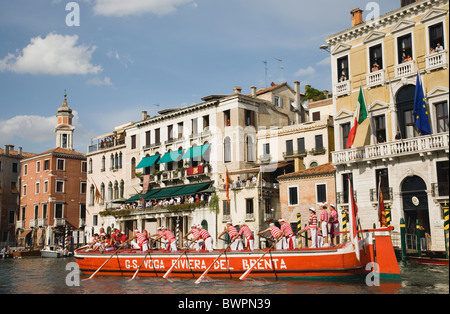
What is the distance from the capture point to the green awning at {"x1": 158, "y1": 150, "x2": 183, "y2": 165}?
43.1 meters

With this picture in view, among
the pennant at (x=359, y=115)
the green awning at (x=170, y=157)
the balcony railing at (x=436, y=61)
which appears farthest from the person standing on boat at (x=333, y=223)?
the green awning at (x=170, y=157)

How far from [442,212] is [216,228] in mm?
17624

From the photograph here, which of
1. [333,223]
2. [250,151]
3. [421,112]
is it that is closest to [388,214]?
[421,112]

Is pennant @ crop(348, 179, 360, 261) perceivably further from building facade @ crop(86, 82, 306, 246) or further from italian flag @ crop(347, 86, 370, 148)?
building facade @ crop(86, 82, 306, 246)

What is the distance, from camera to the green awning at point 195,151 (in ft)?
134

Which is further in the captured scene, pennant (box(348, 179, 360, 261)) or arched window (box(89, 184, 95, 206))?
arched window (box(89, 184, 95, 206))

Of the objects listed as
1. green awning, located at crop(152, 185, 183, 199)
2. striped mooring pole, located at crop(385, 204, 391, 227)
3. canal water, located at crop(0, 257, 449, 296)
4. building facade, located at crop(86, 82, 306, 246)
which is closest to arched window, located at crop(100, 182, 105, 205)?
building facade, located at crop(86, 82, 306, 246)

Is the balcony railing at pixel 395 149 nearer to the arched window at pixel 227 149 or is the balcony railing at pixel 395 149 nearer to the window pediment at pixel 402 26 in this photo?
the window pediment at pixel 402 26

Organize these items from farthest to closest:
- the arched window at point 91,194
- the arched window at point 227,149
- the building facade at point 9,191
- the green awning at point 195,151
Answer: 1. the building facade at point 9,191
2. the arched window at point 91,194
3. the green awning at point 195,151
4. the arched window at point 227,149

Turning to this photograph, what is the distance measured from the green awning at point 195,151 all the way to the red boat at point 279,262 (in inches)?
729

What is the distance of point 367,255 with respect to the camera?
57.9 ft

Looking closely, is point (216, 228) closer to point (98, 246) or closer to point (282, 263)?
point (98, 246)

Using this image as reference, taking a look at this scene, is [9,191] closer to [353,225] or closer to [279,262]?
[279,262]

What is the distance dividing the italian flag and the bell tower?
41711mm
